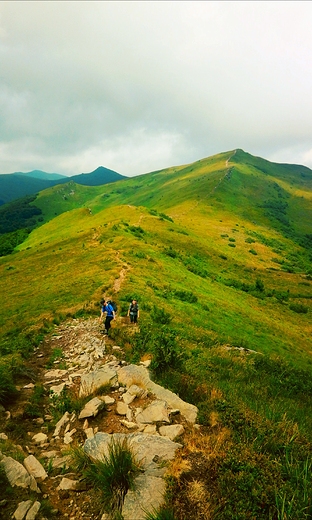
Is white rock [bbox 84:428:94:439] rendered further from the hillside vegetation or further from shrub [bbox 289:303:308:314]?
shrub [bbox 289:303:308:314]

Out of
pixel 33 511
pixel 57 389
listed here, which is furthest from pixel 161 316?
pixel 33 511

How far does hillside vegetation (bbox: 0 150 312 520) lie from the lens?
5426 mm

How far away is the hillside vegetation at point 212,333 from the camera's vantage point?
543 cm

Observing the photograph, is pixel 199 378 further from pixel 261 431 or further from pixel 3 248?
A: pixel 3 248

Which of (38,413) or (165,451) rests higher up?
(165,451)

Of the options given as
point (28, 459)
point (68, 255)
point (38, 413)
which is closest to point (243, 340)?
point (38, 413)

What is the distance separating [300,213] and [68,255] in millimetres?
124178

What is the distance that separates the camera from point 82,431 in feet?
24.8

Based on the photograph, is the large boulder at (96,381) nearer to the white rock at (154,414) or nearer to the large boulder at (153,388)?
the large boulder at (153,388)

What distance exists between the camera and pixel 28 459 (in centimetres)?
618

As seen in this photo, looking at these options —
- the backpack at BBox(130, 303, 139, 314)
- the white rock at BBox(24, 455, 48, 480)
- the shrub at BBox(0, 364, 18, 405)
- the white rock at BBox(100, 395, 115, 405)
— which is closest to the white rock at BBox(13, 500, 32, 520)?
the white rock at BBox(24, 455, 48, 480)

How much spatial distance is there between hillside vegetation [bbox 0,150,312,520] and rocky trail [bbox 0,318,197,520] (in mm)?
598

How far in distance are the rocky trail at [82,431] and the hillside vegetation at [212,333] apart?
1.96 ft

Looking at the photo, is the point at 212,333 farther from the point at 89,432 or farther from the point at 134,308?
the point at 89,432
